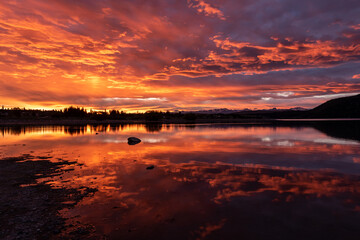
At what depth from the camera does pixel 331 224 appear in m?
8.81

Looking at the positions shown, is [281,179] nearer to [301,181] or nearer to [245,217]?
[301,181]

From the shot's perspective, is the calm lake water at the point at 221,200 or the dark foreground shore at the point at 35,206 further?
the calm lake water at the point at 221,200

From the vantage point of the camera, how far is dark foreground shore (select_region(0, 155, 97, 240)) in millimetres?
8055

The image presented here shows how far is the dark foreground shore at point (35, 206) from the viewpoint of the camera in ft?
26.4

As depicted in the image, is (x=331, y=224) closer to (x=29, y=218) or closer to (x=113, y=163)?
(x=29, y=218)

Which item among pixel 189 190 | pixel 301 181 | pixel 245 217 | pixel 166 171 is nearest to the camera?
pixel 245 217

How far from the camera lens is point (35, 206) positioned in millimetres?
10219

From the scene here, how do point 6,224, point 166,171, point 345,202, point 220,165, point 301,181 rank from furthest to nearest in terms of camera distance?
1. point 220,165
2. point 166,171
3. point 301,181
4. point 345,202
5. point 6,224

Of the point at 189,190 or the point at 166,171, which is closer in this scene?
the point at 189,190

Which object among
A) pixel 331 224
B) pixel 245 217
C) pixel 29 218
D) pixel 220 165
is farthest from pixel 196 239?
pixel 220 165

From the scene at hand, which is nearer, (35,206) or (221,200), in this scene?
(35,206)

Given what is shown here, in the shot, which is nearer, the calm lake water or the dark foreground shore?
the dark foreground shore

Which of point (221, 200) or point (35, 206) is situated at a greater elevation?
point (35, 206)

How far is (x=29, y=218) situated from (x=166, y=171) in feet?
32.0
